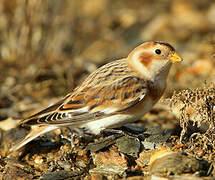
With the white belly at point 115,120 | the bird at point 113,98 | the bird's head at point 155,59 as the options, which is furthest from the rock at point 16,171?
the bird's head at point 155,59

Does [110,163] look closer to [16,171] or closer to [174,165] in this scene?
[174,165]

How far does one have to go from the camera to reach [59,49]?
20.6 ft

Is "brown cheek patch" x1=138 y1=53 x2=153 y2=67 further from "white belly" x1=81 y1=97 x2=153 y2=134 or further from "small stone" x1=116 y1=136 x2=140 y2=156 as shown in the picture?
"small stone" x1=116 y1=136 x2=140 y2=156

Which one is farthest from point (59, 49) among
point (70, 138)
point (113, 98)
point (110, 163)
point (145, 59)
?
point (110, 163)

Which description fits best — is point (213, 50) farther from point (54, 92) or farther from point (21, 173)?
point (54, 92)

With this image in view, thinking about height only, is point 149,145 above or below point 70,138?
below

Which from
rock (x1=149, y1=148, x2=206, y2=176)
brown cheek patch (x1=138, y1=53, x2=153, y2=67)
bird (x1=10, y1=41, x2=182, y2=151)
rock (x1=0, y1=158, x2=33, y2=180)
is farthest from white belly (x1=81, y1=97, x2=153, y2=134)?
rock (x1=0, y1=158, x2=33, y2=180)

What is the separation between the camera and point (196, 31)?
303 inches

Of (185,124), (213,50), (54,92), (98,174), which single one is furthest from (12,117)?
(213,50)

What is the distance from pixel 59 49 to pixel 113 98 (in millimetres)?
2822

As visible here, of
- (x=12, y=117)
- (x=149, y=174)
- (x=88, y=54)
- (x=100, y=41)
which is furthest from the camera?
(x=100, y=41)

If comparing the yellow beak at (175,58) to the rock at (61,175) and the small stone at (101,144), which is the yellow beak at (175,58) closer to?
the small stone at (101,144)

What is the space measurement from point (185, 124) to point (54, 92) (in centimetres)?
239

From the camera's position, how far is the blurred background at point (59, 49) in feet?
18.0
